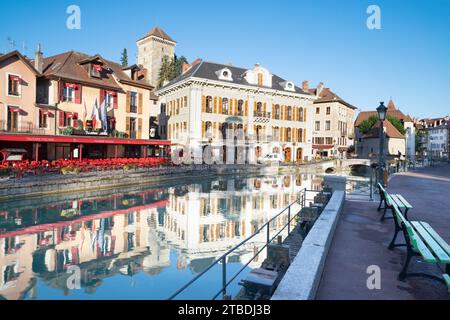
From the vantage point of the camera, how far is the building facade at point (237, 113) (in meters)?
40.4

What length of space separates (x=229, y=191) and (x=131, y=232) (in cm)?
1263

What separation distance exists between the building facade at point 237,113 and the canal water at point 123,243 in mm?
19995

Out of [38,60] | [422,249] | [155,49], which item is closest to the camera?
[422,249]

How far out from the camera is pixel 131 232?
1337 cm

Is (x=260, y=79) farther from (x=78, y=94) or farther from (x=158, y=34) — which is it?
(x=158, y=34)

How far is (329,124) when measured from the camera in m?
61.1

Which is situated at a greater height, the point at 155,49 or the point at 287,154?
the point at 155,49

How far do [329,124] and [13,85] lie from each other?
→ 50337 mm

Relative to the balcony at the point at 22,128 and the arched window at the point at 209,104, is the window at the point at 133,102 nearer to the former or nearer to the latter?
the arched window at the point at 209,104

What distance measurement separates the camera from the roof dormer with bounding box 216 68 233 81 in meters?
42.1

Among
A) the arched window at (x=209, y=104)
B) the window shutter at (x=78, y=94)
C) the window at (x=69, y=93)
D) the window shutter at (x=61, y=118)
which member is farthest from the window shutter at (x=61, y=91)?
the arched window at (x=209, y=104)

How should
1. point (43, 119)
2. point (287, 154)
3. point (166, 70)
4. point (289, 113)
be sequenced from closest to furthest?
1. point (43, 119)
2. point (289, 113)
3. point (287, 154)
4. point (166, 70)

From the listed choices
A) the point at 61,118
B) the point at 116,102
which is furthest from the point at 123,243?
the point at 116,102
